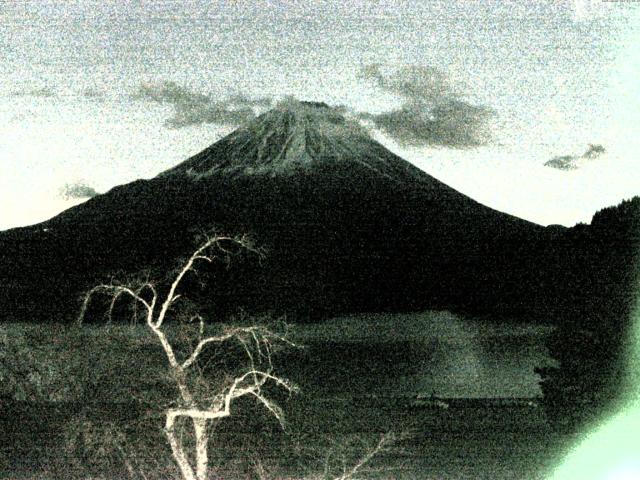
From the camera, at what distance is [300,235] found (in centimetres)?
6419

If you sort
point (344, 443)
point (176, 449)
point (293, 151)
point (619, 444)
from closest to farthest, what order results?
point (176, 449) < point (619, 444) < point (344, 443) < point (293, 151)

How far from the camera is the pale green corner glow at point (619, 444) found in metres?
11.7

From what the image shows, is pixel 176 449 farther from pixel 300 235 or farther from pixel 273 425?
pixel 300 235

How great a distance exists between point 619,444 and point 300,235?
52911mm

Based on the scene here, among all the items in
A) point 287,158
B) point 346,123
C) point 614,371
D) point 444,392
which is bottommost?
point 444,392

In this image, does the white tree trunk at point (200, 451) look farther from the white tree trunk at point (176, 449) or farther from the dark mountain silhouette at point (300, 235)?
the dark mountain silhouette at point (300, 235)

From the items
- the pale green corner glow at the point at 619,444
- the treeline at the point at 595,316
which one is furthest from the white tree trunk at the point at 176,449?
the treeline at the point at 595,316

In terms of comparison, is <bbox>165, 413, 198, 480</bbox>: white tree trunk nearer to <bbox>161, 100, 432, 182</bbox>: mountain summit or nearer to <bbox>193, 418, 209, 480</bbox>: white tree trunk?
<bbox>193, 418, 209, 480</bbox>: white tree trunk

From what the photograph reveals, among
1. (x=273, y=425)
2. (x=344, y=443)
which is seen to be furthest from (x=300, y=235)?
(x=344, y=443)

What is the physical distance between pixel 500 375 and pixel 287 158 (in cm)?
6144

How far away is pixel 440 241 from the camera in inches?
2522

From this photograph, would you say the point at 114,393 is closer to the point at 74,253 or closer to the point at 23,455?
the point at 23,455

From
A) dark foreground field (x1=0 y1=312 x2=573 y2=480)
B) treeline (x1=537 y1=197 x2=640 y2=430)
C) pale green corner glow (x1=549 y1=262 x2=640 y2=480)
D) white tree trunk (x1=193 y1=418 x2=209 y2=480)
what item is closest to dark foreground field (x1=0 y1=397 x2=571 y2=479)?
dark foreground field (x1=0 y1=312 x2=573 y2=480)

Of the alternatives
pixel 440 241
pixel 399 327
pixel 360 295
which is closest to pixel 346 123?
pixel 440 241
